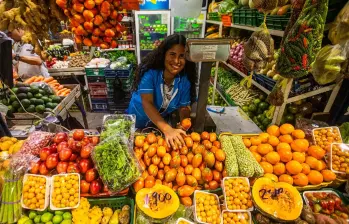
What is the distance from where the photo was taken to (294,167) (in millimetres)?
1487

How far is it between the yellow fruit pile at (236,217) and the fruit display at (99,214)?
0.67 meters

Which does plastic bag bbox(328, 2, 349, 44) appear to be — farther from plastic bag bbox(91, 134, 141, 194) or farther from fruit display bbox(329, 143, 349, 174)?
plastic bag bbox(91, 134, 141, 194)

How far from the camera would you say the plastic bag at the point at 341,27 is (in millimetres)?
1609

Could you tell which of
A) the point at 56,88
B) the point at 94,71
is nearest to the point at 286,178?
the point at 56,88

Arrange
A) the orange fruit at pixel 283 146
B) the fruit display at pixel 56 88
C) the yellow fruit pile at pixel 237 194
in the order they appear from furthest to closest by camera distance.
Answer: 1. the fruit display at pixel 56 88
2. the orange fruit at pixel 283 146
3. the yellow fruit pile at pixel 237 194

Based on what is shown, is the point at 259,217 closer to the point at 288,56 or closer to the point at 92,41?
the point at 288,56

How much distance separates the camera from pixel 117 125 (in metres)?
1.69

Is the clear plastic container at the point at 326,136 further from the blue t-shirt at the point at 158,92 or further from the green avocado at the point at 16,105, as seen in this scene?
the green avocado at the point at 16,105

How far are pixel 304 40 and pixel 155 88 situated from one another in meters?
1.47

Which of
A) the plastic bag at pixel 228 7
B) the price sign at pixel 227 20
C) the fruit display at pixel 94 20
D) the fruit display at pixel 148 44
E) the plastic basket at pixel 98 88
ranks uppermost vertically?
the plastic bag at pixel 228 7

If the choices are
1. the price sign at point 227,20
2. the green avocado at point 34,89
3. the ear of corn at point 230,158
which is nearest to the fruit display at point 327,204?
the ear of corn at point 230,158

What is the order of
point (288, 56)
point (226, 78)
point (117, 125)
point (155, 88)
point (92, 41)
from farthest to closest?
1. point (226, 78)
2. point (155, 88)
3. point (117, 125)
4. point (288, 56)
5. point (92, 41)

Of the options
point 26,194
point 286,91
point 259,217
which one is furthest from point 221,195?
point 286,91

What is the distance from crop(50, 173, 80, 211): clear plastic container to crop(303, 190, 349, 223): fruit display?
5.34ft
